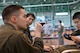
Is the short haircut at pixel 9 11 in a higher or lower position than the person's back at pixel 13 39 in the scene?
higher

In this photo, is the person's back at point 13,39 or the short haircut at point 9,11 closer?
the person's back at point 13,39

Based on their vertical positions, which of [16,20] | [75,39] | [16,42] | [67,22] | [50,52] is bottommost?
[67,22]

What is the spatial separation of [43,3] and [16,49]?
13.0 m

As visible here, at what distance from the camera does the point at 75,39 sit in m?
2.02

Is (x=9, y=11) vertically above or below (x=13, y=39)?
above

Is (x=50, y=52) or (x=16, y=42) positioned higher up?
(x=16, y=42)

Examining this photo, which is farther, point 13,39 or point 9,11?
point 9,11

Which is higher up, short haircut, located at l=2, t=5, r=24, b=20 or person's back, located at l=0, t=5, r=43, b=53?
short haircut, located at l=2, t=5, r=24, b=20

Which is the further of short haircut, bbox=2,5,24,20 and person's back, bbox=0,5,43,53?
short haircut, bbox=2,5,24,20

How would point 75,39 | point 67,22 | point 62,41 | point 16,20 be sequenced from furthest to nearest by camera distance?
point 67,22 → point 62,41 → point 75,39 → point 16,20

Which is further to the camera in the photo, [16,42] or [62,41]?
[62,41]

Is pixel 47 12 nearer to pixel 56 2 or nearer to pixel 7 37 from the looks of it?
pixel 56 2

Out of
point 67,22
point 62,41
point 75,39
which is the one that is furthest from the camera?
point 67,22

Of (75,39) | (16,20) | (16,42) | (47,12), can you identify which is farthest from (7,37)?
(47,12)
